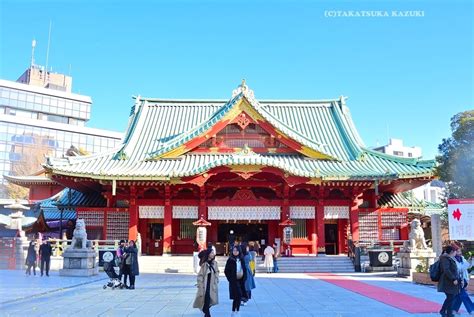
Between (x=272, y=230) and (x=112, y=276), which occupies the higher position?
(x=272, y=230)

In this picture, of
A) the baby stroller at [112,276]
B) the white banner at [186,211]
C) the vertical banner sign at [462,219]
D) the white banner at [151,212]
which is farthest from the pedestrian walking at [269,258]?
the vertical banner sign at [462,219]

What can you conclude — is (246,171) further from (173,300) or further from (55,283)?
(173,300)

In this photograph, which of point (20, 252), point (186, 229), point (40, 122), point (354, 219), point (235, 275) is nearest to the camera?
point (235, 275)

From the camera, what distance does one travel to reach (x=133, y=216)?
90.9ft

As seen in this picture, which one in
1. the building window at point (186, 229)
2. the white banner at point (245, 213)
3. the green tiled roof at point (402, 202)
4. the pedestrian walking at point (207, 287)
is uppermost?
the green tiled roof at point (402, 202)

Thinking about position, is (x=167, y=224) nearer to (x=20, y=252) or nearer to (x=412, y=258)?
(x=20, y=252)

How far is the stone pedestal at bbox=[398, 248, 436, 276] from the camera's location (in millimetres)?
20328

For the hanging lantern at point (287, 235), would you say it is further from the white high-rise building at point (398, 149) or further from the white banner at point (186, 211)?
the white high-rise building at point (398, 149)

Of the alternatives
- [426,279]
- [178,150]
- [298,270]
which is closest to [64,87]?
[178,150]

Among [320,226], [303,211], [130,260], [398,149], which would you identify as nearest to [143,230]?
[303,211]

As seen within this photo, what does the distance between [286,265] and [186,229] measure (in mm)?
7405

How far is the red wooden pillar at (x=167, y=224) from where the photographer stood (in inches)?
1065

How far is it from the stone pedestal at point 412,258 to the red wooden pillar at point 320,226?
20.0 ft

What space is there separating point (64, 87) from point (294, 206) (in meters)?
75.3
